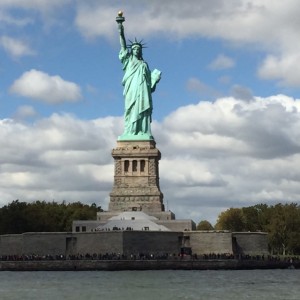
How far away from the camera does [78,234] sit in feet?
213

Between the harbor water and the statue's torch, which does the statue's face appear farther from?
the harbor water

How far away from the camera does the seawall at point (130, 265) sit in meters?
59.5

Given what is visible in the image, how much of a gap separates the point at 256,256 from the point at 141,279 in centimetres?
1791

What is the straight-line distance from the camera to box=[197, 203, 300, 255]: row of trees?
266 ft

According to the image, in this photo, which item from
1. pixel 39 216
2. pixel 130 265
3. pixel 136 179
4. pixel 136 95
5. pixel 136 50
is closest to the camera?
pixel 130 265

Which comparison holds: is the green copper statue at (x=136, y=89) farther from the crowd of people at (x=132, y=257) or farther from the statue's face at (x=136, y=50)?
the crowd of people at (x=132, y=257)

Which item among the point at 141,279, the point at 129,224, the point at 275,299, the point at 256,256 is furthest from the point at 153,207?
the point at 275,299

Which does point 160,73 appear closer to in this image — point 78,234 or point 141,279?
point 78,234

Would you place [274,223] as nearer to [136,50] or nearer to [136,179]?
[136,179]

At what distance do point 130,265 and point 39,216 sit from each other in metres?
22.3

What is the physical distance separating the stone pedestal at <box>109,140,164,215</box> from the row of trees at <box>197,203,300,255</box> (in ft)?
42.2

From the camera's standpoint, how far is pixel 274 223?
Answer: 81.5 m

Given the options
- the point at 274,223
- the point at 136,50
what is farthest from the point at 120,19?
the point at 274,223

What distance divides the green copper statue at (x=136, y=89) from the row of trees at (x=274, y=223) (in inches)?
601
